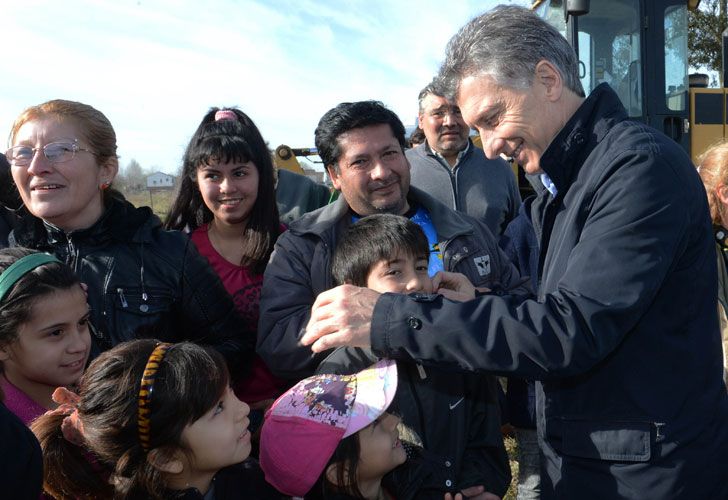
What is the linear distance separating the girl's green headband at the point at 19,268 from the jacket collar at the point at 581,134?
1.66 meters

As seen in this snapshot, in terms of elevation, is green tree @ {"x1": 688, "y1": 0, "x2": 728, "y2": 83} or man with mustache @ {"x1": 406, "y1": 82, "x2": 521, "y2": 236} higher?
green tree @ {"x1": 688, "y1": 0, "x2": 728, "y2": 83}

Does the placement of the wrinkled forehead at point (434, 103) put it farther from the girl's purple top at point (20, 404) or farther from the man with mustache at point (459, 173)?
the girl's purple top at point (20, 404)

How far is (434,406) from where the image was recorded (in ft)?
7.22

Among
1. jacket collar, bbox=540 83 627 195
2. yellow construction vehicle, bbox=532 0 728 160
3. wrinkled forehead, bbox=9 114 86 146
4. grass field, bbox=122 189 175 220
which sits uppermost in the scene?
yellow construction vehicle, bbox=532 0 728 160

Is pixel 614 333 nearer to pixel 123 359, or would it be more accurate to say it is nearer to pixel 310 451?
pixel 310 451

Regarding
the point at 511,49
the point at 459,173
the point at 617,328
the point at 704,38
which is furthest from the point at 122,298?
the point at 704,38

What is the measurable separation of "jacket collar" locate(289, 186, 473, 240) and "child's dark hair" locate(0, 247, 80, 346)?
3.27 feet

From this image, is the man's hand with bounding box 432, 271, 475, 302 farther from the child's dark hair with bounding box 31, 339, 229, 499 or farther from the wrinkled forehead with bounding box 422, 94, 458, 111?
the wrinkled forehead with bounding box 422, 94, 458, 111

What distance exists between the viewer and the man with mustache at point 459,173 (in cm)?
450

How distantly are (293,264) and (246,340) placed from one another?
0.37 meters

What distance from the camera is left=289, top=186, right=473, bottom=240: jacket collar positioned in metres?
2.84

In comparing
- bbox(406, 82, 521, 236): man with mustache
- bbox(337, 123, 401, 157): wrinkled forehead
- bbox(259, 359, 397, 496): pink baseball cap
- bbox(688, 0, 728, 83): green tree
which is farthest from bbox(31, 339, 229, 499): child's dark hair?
bbox(688, 0, 728, 83): green tree

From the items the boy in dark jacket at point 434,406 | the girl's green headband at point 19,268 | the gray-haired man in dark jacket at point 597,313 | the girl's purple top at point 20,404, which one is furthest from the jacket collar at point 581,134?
the girl's purple top at point 20,404

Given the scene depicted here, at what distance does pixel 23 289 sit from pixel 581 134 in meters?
1.80
